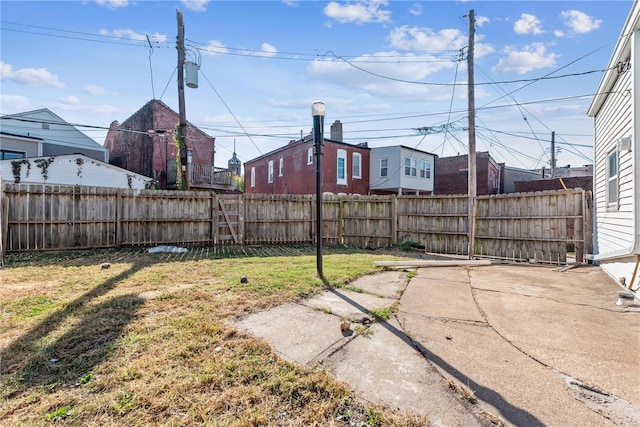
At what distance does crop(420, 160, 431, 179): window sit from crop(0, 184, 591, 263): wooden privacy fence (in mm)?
13605

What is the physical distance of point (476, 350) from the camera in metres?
2.62

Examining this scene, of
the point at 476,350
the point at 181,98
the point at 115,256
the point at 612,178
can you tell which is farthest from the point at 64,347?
the point at 181,98

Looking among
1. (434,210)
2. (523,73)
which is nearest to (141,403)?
(434,210)

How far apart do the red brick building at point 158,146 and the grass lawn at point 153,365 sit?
680 inches

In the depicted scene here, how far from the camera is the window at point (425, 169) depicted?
2291cm

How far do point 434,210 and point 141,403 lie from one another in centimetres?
981

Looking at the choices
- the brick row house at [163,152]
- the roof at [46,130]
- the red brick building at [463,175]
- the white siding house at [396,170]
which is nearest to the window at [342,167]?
the white siding house at [396,170]

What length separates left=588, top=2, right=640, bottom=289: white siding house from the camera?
4.30 metres

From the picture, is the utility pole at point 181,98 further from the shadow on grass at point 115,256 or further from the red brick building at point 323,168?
the red brick building at point 323,168

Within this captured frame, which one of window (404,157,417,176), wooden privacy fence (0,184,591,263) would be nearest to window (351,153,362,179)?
window (404,157,417,176)

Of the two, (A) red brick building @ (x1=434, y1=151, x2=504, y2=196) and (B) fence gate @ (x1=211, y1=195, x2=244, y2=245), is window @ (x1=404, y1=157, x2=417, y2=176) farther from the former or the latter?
(B) fence gate @ (x1=211, y1=195, x2=244, y2=245)

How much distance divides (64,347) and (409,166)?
71.6 ft

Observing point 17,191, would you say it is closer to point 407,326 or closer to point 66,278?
point 66,278

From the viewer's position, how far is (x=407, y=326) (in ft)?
10.3
